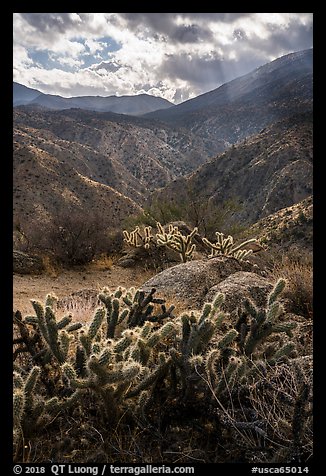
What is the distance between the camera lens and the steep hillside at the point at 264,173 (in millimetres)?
45656

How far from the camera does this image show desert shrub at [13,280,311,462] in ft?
7.15

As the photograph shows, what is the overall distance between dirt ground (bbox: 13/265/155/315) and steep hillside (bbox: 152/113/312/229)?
31.3 m

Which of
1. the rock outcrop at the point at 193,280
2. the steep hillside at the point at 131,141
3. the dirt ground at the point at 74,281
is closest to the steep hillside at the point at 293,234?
the dirt ground at the point at 74,281

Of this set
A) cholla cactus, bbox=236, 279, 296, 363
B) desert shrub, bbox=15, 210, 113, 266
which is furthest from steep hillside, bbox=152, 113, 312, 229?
cholla cactus, bbox=236, 279, 296, 363

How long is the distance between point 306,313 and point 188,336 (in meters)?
2.88

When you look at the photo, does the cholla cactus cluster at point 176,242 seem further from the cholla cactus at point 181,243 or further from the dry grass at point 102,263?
the dry grass at point 102,263

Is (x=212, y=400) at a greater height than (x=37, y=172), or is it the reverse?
(x=37, y=172)

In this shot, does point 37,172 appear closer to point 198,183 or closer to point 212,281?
point 198,183

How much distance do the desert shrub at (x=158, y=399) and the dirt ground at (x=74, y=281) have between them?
5.09 metres

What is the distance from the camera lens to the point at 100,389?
2.29 metres

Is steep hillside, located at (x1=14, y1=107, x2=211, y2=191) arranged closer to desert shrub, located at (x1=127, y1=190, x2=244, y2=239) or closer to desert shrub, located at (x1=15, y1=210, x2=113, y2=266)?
desert shrub, located at (x1=127, y1=190, x2=244, y2=239)

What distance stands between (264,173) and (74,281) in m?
46.2

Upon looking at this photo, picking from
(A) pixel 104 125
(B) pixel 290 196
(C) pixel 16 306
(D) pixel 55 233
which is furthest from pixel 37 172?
(A) pixel 104 125
